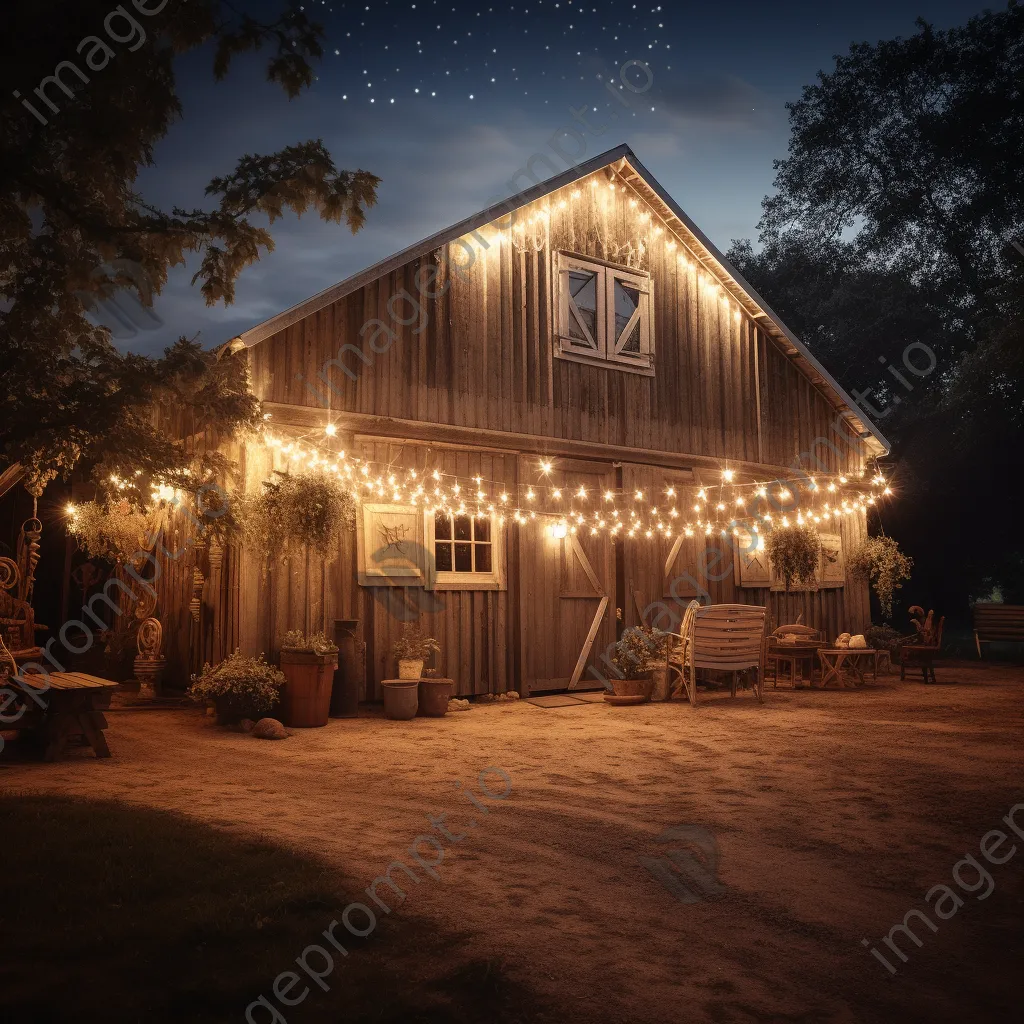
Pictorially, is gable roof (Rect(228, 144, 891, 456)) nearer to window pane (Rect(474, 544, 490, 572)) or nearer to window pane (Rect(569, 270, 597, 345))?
window pane (Rect(569, 270, 597, 345))

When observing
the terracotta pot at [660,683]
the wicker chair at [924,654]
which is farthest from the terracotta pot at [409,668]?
the wicker chair at [924,654]

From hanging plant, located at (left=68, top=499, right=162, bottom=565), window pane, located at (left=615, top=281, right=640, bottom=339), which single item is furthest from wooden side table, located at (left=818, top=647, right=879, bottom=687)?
hanging plant, located at (left=68, top=499, right=162, bottom=565)

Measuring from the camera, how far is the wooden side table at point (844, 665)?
11180 mm

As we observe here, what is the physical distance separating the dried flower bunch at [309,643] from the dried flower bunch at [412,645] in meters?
0.90

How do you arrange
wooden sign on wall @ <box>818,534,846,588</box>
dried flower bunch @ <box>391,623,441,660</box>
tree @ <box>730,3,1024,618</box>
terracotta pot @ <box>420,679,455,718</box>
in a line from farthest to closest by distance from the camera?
tree @ <box>730,3,1024,618</box> → wooden sign on wall @ <box>818,534,846,588</box> → dried flower bunch @ <box>391,623,441,660</box> → terracotta pot @ <box>420,679,455,718</box>

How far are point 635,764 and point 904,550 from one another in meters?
18.8

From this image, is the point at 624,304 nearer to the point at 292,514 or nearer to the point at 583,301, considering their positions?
the point at 583,301

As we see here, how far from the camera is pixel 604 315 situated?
11398 millimetres

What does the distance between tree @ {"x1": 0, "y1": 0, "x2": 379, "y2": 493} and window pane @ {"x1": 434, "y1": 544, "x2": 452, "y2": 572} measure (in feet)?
15.1

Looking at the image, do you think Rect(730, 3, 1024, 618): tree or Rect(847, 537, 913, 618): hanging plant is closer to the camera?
Rect(847, 537, 913, 618): hanging plant

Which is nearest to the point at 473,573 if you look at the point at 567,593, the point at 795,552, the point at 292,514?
the point at 567,593

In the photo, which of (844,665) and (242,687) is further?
(844,665)

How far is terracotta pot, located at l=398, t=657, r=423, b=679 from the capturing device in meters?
8.84

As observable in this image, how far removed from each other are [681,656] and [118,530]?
22.9 feet
